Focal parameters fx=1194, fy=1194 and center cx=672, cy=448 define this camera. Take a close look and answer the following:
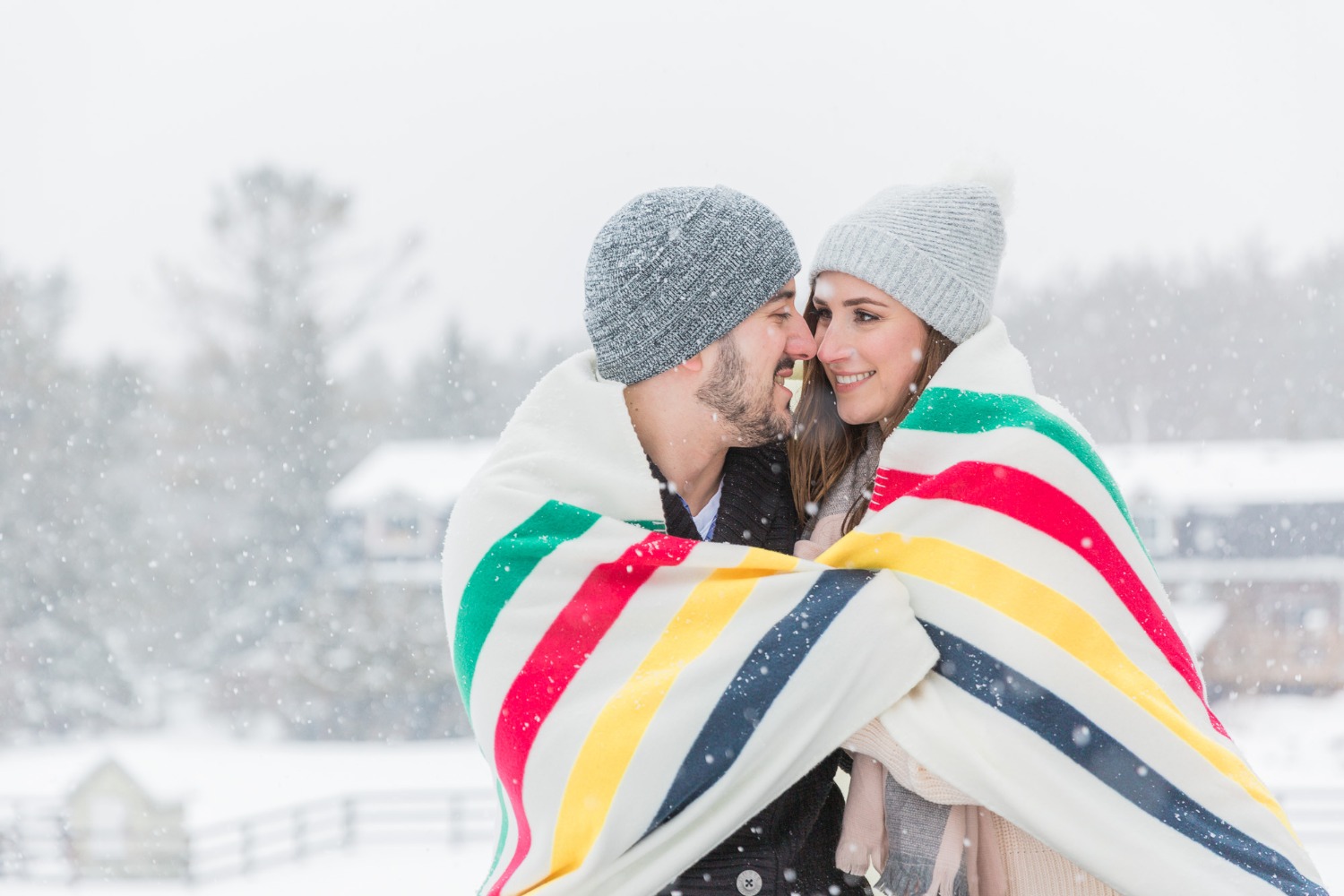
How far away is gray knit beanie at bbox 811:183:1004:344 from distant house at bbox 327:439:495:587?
1223 cm

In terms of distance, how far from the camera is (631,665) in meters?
1.65

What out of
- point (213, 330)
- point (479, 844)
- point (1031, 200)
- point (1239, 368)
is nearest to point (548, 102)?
point (1031, 200)

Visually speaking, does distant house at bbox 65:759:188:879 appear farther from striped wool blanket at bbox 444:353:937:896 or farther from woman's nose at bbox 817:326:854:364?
woman's nose at bbox 817:326:854:364

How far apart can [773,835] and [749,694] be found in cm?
27

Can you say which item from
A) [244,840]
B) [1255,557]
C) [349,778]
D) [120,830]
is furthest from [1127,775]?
[349,778]

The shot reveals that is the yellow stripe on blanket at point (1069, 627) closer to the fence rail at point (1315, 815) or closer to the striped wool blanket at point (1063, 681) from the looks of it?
the striped wool blanket at point (1063, 681)

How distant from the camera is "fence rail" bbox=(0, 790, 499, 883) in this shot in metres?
9.20

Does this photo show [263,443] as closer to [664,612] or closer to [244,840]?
[244,840]

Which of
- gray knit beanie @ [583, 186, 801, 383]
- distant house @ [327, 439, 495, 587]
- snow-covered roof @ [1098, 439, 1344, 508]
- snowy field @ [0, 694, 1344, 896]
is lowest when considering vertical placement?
snowy field @ [0, 694, 1344, 896]

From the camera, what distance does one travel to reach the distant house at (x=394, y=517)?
1419 cm

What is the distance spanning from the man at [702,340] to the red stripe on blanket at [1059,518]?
36 centimetres

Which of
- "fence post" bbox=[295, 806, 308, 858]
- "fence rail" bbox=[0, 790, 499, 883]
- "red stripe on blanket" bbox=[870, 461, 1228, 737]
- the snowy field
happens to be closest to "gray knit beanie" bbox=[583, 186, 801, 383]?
"red stripe on blanket" bbox=[870, 461, 1228, 737]

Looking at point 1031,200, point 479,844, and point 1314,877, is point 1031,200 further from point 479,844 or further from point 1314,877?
point 1314,877

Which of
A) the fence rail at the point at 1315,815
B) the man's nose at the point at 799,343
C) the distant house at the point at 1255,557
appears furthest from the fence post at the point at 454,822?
the man's nose at the point at 799,343
